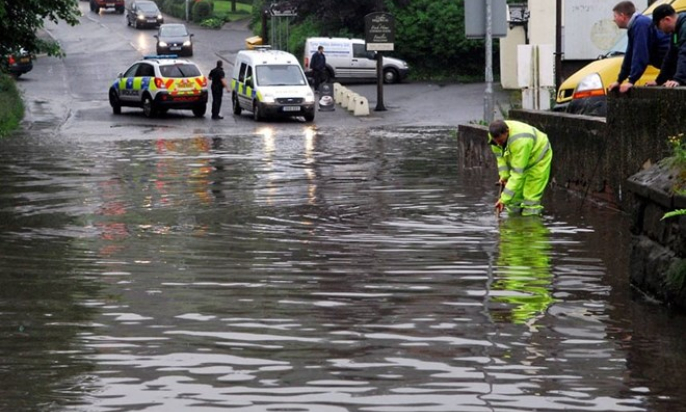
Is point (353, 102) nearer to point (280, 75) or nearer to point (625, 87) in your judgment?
point (280, 75)

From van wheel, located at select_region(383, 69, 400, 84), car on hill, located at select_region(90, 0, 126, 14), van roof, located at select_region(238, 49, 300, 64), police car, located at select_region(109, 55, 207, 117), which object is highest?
car on hill, located at select_region(90, 0, 126, 14)

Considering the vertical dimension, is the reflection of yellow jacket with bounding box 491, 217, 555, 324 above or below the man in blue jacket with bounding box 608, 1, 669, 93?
below

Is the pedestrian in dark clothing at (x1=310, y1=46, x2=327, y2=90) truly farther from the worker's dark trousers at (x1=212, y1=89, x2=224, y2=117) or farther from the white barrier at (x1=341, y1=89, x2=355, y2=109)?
the worker's dark trousers at (x1=212, y1=89, x2=224, y2=117)

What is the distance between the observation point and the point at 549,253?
12078 mm

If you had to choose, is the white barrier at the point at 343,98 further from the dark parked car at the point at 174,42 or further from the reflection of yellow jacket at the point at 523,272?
the reflection of yellow jacket at the point at 523,272

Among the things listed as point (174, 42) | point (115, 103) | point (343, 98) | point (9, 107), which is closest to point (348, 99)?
point (343, 98)

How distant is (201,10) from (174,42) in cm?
1928

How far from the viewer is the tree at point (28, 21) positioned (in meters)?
29.6

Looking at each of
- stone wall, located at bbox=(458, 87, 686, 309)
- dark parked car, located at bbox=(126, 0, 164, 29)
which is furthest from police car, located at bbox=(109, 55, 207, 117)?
dark parked car, located at bbox=(126, 0, 164, 29)

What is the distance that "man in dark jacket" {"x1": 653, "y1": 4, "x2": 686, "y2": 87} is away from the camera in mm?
12932

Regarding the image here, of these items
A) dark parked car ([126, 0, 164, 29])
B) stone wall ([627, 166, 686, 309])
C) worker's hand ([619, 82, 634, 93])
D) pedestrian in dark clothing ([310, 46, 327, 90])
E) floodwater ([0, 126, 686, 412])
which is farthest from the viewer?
dark parked car ([126, 0, 164, 29])

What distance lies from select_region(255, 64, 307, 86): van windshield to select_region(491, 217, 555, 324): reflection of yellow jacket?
25627mm

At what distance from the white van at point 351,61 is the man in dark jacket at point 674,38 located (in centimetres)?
3643

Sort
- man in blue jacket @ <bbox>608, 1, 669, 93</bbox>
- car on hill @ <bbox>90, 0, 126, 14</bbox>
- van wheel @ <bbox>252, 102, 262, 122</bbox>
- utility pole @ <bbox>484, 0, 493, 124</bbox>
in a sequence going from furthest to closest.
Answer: car on hill @ <bbox>90, 0, 126, 14</bbox> → van wheel @ <bbox>252, 102, 262, 122</bbox> → utility pole @ <bbox>484, 0, 493, 124</bbox> → man in blue jacket @ <bbox>608, 1, 669, 93</bbox>
